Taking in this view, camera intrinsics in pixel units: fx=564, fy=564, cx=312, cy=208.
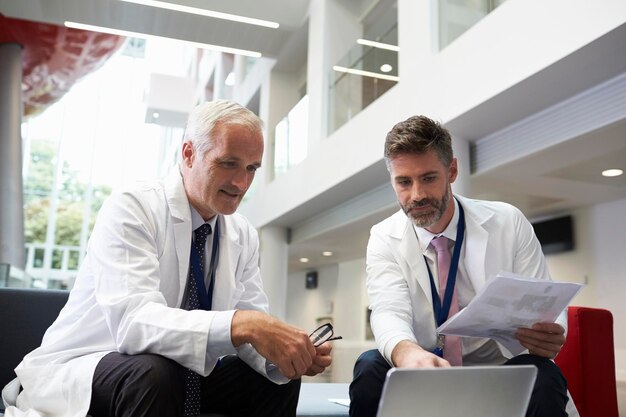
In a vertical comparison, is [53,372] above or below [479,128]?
below

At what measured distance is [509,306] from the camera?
1377 millimetres

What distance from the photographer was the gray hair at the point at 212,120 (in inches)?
61.2

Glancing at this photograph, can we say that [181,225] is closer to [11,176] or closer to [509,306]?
[509,306]

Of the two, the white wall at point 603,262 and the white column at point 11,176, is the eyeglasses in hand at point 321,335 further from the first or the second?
the white column at point 11,176

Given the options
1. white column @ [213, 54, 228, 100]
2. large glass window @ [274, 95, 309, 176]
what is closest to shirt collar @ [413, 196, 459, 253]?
large glass window @ [274, 95, 309, 176]

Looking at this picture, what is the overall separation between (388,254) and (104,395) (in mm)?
999

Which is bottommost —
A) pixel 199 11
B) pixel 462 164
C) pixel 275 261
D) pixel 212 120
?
pixel 212 120

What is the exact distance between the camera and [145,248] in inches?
55.5

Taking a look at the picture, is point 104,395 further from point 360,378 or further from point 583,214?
point 583,214

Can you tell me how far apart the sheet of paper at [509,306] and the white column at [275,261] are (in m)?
7.80

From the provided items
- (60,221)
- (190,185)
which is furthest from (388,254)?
(60,221)

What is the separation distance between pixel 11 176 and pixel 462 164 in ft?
24.7

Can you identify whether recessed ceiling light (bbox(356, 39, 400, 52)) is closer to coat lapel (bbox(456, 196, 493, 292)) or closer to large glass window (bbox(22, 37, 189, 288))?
coat lapel (bbox(456, 196, 493, 292))

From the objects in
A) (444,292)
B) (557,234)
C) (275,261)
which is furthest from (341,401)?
(275,261)
